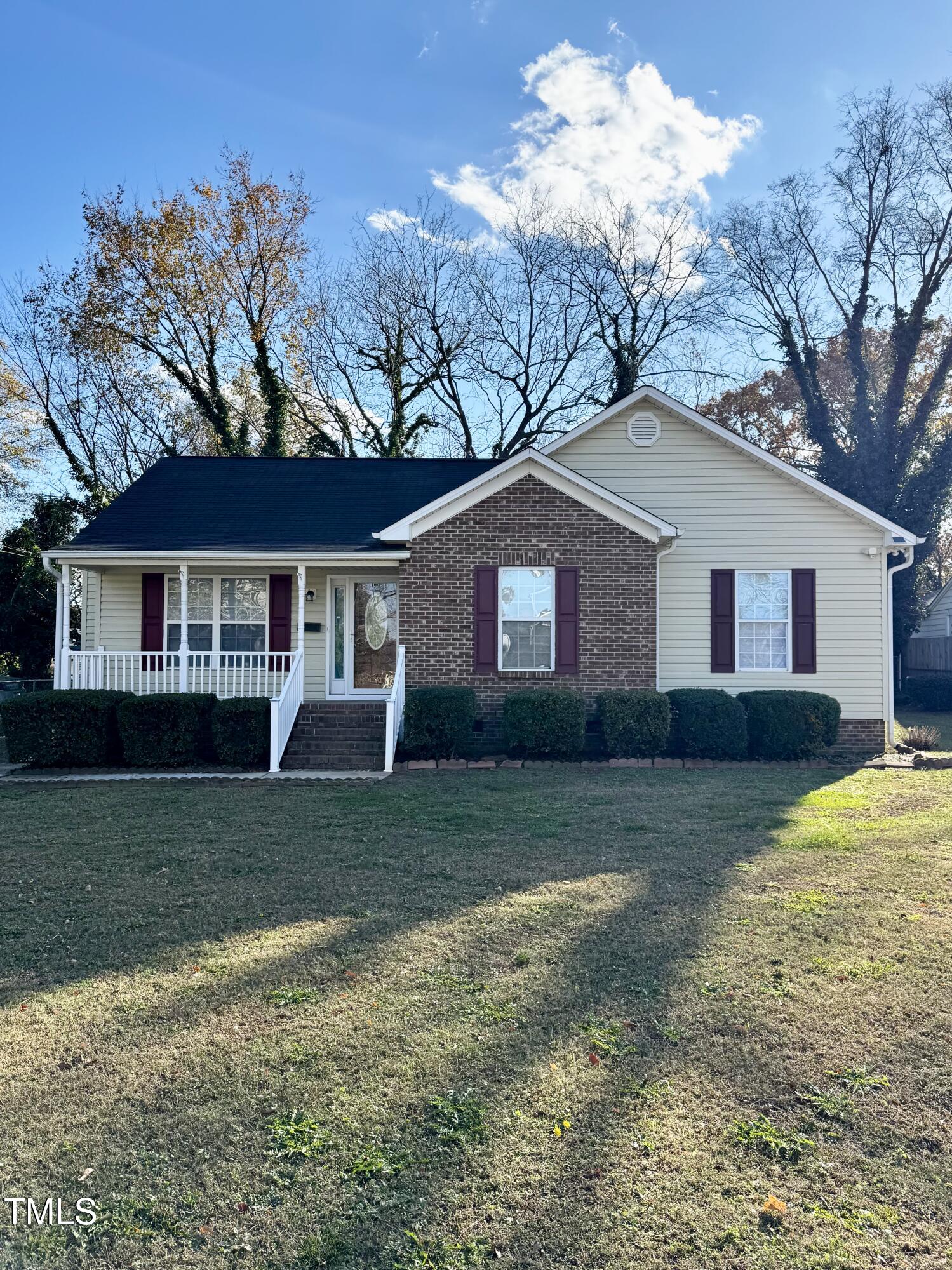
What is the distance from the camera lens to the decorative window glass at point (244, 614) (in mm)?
14867

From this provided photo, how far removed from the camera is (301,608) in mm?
13570

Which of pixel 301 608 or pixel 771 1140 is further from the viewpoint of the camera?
pixel 301 608

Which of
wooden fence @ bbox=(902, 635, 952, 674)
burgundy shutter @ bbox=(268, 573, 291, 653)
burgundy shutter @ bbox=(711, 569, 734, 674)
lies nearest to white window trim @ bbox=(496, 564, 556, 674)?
burgundy shutter @ bbox=(711, 569, 734, 674)

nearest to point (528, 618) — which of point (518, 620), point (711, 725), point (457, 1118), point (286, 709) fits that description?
point (518, 620)

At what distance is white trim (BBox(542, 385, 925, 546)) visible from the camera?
1391 cm

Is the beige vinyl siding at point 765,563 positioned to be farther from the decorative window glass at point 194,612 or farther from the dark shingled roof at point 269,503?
the decorative window glass at point 194,612

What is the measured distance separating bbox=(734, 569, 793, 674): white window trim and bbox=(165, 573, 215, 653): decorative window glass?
949cm

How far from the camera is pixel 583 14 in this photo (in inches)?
652

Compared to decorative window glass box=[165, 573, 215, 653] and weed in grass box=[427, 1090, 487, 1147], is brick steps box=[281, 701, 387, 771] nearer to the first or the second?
decorative window glass box=[165, 573, 215, 653]

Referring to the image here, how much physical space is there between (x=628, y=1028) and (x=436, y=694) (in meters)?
8.63

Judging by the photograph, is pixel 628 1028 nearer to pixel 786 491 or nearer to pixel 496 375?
pixel 786 491

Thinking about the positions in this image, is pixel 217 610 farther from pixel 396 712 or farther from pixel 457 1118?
pixel 457 1118

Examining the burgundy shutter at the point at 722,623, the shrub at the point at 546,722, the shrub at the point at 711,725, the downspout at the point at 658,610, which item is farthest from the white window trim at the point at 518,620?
the burgundy shutter at the point at 722,623

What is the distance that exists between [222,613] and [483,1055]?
12.5 meters
